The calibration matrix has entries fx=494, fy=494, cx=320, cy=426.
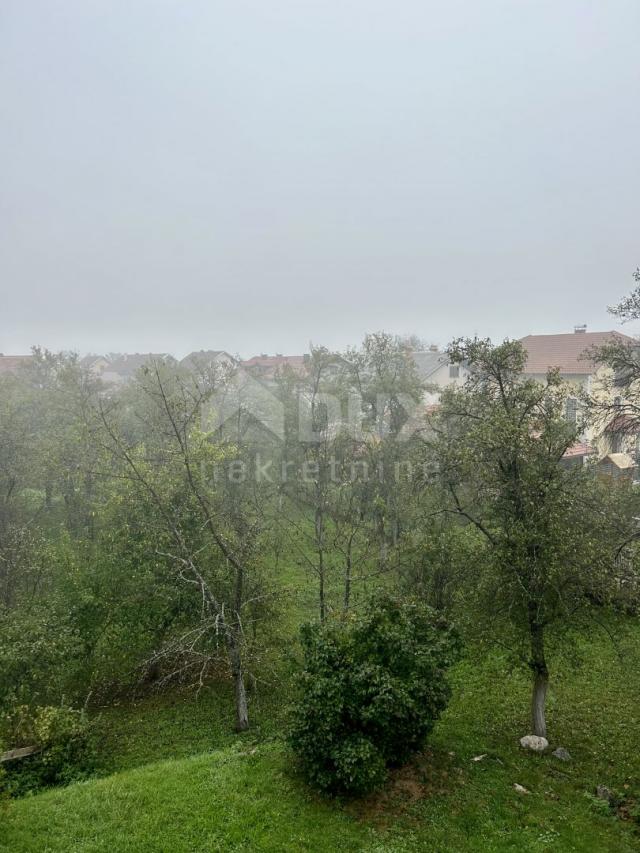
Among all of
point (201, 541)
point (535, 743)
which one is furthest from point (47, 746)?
point (535, 743)

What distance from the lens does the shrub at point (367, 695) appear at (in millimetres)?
8203

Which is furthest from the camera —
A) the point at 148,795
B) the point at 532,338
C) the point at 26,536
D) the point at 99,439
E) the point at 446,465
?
the point at 532,338

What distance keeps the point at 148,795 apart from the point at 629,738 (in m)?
9.77

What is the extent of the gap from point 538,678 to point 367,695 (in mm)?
4158

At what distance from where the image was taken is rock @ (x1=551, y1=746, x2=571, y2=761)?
32.2ft

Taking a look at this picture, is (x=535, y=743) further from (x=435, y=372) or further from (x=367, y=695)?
(x=435, y=372)

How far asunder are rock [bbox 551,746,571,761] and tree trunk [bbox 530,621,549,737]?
17.3 inches

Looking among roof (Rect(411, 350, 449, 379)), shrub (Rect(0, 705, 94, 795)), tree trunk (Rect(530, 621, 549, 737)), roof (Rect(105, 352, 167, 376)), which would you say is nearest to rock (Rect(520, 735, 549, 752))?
tree trunk (Rect(530, 621, 549, 737))

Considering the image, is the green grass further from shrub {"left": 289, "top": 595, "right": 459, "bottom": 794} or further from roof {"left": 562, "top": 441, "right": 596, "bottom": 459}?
roof {"left": 562, "top": 441, "right": 596, "bottom": 459}

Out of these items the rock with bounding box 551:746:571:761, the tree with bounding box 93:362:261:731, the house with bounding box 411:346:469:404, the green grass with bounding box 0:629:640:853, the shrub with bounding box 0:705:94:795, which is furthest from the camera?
the house with bounding box 411:346:469:404

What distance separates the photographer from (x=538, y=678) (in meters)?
10.2

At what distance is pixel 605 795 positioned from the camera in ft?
28.4

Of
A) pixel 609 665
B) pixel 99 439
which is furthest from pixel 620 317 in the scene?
pixel 99 439

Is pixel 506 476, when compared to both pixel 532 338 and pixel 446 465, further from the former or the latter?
pixel 532 338
